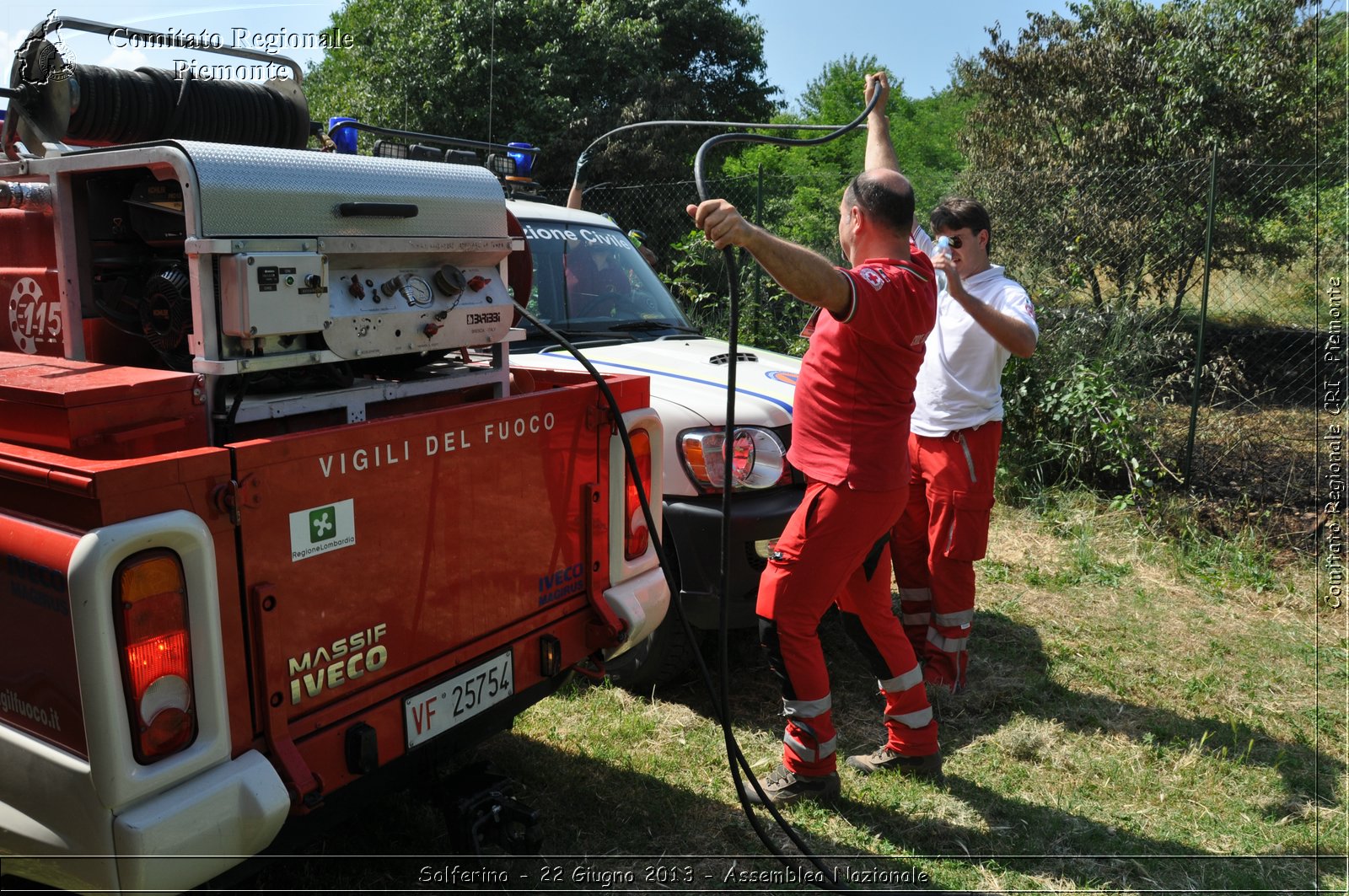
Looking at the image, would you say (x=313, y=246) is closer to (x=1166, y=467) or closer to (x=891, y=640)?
(x=891, y=640)

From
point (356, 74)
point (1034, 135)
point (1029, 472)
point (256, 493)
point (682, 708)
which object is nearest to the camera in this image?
point (256, 493)

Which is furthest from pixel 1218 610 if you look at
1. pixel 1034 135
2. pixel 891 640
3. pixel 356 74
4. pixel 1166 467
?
pixel 356 74

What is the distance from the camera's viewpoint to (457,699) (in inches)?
103

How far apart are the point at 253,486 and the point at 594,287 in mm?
3155

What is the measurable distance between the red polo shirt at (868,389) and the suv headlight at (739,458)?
63cm

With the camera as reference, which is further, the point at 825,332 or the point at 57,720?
the point at 825,332

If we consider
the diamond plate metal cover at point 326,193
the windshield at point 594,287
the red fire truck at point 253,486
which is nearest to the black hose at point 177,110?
the red fire truck at point 253,486

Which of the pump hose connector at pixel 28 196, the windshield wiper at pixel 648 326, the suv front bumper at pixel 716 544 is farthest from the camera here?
the windshield wiper at pixel 648 326

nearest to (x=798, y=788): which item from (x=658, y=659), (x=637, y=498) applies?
(x=658, y=659)

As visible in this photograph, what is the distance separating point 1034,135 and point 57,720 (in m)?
13.9

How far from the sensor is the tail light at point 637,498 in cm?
320

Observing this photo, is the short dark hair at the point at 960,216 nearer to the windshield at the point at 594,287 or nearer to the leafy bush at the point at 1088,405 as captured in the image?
the windshield at the point at 594,287

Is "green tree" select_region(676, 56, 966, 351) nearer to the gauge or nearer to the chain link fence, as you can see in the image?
the chain link fence

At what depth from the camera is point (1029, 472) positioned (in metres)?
7.19
